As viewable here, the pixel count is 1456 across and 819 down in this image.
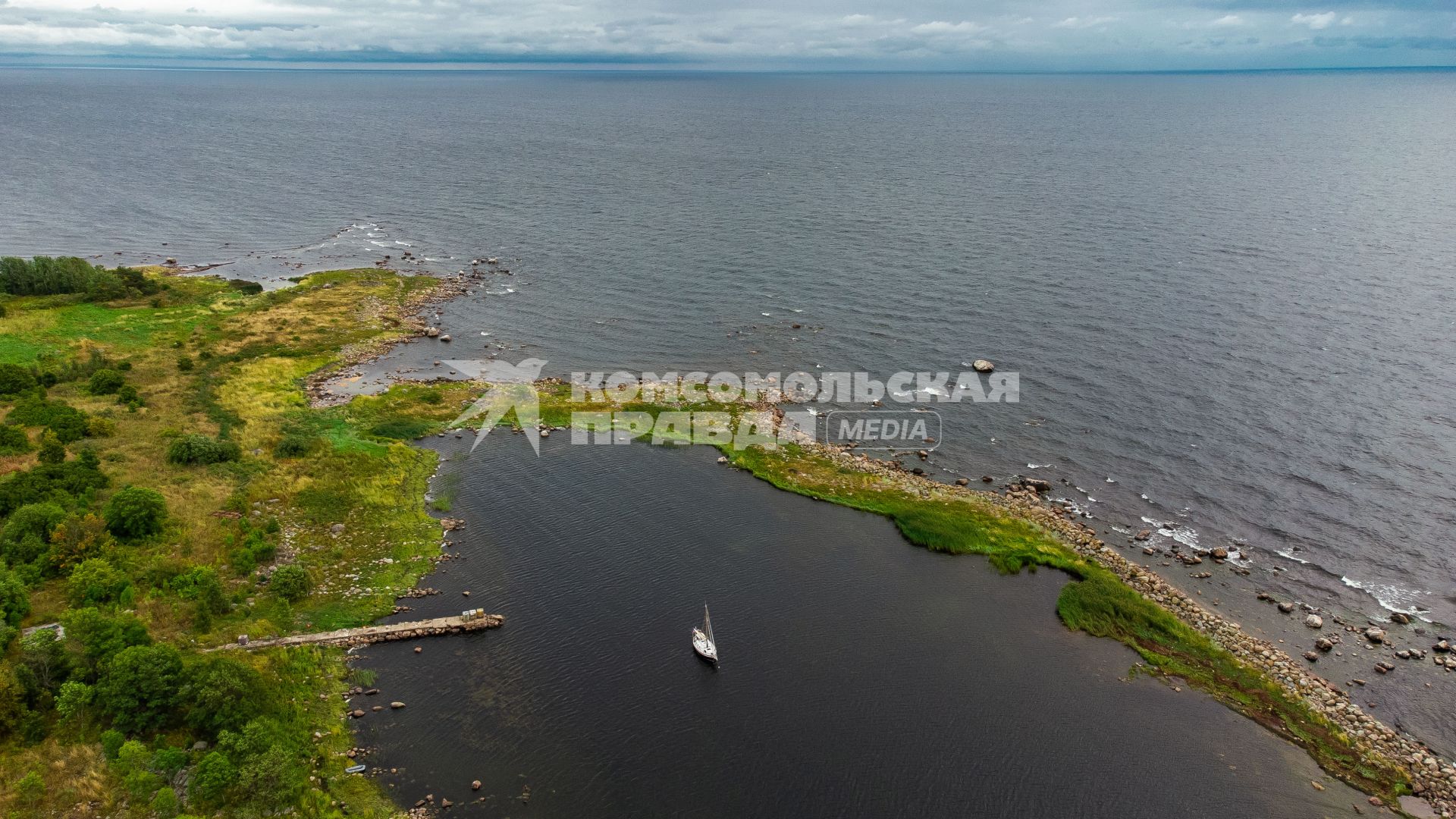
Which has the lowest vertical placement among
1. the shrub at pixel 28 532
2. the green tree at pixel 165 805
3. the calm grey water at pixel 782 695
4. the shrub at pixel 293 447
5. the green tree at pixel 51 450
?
the calm grey water at pixel 782 695

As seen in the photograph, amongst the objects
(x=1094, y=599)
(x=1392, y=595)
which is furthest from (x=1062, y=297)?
(x=1094, y=599)

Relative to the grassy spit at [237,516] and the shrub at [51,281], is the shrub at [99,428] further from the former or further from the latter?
the shrub at [51,281]

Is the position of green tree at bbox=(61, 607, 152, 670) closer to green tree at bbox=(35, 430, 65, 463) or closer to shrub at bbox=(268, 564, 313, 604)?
shrub at bbox=(268, 564, 313, 604)

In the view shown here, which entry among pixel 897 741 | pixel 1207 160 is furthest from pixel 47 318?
pixel 1207 160

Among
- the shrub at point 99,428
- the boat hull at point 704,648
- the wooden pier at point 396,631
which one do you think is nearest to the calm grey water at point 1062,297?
the shrub at point 99,428

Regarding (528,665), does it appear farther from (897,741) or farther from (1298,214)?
(1298,214)
